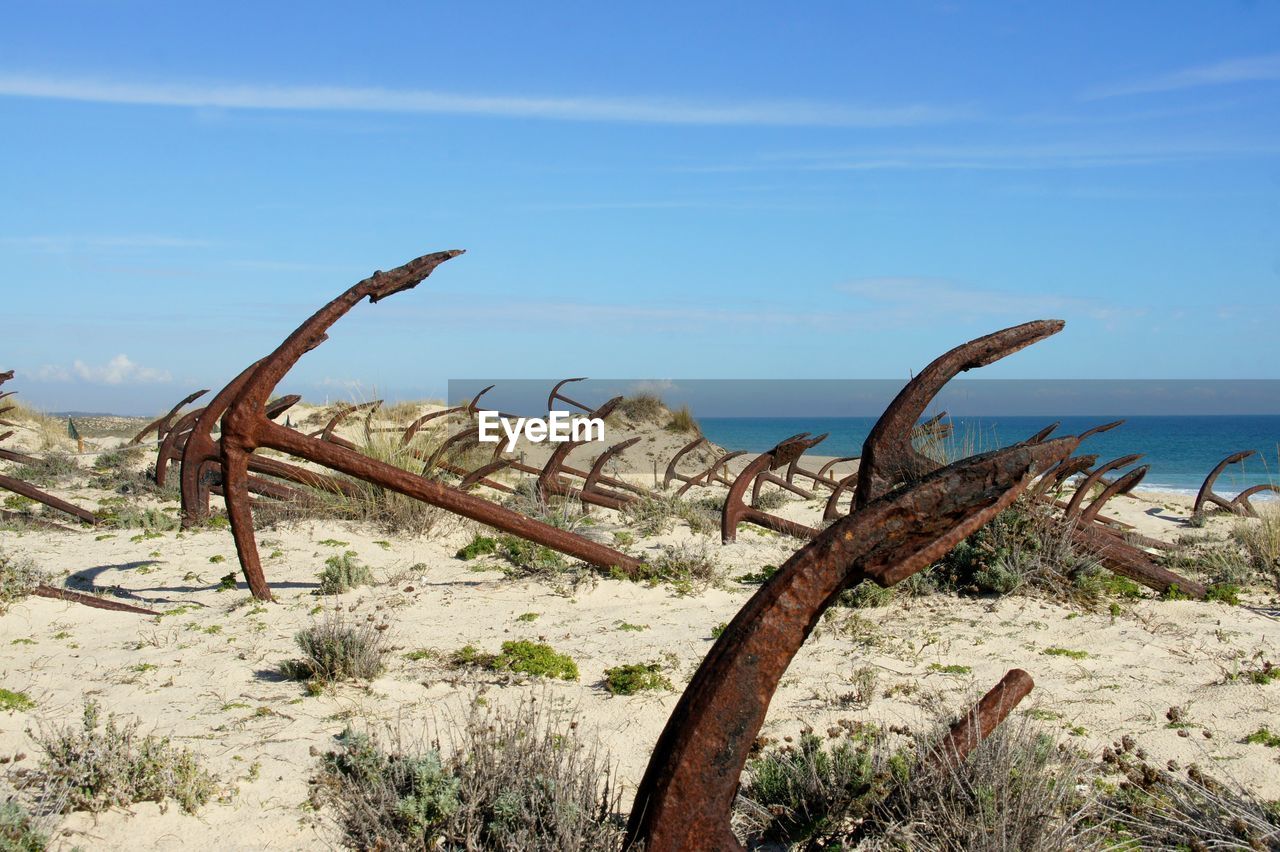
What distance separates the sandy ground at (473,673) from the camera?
319 cm

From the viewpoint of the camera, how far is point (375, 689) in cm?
396

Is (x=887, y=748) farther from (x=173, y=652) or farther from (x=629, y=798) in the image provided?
(x=173, y=652)

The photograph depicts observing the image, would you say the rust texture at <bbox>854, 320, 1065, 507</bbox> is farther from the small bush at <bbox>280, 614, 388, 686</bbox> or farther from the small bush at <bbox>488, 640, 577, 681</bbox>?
the small bush at <bbox>280, 614, 388, 686</bbox>

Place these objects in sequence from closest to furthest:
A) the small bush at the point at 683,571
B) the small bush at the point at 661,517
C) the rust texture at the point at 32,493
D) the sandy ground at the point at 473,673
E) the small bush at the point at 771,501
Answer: the sandy ground at the point at 473,673, the small bush at the point at 683,571, the rust texture at the point at 32,493, the small bush at the point at 661,517, the small bush at the point at 771,501

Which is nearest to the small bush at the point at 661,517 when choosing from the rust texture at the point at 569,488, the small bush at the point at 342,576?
the rust texture at the point at 569,488

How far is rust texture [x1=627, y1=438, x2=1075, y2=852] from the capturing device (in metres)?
1.73

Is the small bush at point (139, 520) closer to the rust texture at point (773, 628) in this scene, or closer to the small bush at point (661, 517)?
the small bush at point (661, 517)

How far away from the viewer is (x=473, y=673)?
4.18 meters

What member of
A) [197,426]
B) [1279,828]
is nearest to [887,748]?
[1279,828]

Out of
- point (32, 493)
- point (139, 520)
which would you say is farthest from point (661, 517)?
point (32, 493)

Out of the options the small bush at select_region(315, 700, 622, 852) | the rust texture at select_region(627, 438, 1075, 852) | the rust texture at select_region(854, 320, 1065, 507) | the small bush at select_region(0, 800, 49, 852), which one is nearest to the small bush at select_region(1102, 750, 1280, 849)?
the rust texture at select_region(854, 320, 1065, 507)

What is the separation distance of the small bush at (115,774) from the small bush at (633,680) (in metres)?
1.58

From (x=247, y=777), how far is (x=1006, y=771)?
2.26 meters

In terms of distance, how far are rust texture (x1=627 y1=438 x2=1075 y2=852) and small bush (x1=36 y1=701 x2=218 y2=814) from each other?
1.61m
